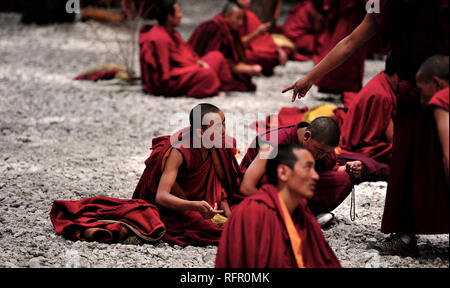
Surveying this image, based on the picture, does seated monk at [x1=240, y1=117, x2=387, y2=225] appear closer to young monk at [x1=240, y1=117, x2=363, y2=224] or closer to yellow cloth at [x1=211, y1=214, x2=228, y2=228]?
young monk at [x1=240, y1=117, x2=363, y2=224]

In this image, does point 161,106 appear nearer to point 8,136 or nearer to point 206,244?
point 8,136

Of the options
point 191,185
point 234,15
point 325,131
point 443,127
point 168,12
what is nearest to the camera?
point 443,127

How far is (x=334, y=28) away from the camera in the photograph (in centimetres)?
686

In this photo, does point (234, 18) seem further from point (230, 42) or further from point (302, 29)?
point (302, 29)

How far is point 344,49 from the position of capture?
3131 millimetres

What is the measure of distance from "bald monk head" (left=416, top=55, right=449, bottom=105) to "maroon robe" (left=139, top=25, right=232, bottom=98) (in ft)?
13.8

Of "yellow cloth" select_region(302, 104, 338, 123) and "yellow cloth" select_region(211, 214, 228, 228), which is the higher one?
"yellow cloth" select_region(302, 104, 338, 123)

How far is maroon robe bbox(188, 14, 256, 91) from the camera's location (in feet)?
24.2

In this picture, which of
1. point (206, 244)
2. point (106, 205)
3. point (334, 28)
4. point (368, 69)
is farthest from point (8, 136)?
point (368, 69)

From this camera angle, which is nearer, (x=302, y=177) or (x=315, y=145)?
(x=302, y=177)

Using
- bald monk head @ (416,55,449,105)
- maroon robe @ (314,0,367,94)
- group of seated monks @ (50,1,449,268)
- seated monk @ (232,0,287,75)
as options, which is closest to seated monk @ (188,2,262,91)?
seated monk @ (232,0,287,75)

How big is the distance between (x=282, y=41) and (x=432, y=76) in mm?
6783

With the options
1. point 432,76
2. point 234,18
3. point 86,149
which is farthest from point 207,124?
point 234,18

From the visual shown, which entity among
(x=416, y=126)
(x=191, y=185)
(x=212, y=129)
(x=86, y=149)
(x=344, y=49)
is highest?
(x=344, y=49)
